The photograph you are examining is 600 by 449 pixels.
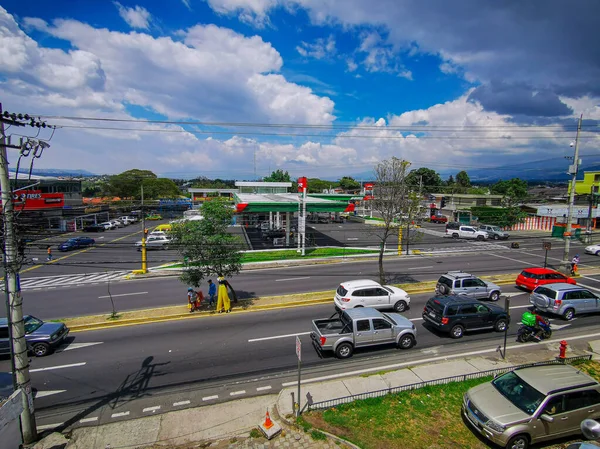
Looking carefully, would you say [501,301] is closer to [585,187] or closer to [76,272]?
[76,272]

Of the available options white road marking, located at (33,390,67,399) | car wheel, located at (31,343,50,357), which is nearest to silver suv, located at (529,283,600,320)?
white road marking, located at (33,390,67,399)

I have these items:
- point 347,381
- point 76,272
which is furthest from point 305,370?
point 76,272

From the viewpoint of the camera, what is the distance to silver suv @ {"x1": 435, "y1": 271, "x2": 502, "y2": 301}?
17.8m

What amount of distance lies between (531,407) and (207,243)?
1411cm

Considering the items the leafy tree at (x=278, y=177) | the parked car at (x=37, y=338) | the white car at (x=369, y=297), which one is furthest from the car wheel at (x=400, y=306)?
the leafy tree at (x=278, y=177)

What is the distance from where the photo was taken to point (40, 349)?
1280cm

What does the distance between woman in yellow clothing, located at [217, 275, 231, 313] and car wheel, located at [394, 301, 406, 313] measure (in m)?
8.78

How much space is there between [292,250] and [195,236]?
18020mm

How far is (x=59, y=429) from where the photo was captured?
873 centimetres

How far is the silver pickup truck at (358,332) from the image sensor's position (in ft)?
39.3

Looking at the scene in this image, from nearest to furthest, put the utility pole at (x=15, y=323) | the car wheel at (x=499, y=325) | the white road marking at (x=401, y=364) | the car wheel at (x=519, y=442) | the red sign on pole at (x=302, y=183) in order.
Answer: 1. the car wheel at (x=519, y=442)
2. the utility pole at (x=15, y=323)
3. the white road marking at (x=401, y=364)
4. the car wheel at (x=499, y=325)
5. the red sign on pole at (x=302, y=183)

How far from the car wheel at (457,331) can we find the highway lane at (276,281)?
8.83 meters

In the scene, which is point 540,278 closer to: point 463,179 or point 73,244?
point 73,244

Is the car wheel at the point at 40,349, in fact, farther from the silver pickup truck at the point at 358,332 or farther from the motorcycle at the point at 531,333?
the motorcycle at the point at 531,333
